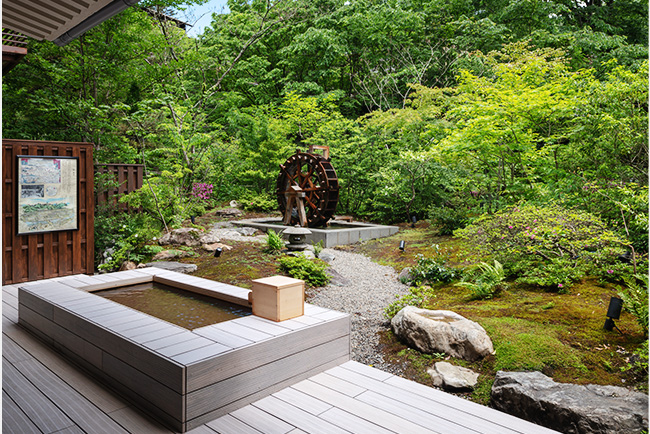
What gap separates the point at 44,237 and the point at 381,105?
1271 centimetres

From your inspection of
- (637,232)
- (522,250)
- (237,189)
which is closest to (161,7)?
(237,189)

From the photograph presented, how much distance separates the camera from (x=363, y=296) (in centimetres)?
573

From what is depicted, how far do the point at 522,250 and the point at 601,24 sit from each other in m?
10.9

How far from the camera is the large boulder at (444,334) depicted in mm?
3588

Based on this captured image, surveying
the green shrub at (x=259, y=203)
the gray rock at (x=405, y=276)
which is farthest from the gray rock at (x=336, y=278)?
the green shrub at (x=259, y=203)

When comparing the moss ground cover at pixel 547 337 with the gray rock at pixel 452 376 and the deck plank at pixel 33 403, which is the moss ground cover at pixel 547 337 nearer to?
the gray rock at pixel 452 376

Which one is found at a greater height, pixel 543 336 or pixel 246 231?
pixel 246 231

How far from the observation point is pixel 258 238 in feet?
29.6

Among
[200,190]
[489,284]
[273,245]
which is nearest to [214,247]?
[273,245]

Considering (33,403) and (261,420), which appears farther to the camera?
(33,403)

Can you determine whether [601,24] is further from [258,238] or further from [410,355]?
[410,355]

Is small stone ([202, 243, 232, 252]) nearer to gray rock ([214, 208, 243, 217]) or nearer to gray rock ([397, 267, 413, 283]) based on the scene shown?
gray rock ([397, 267, 413, 283])

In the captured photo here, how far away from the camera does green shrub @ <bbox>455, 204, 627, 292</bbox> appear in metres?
4.64

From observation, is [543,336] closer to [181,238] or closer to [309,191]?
[181,238]
